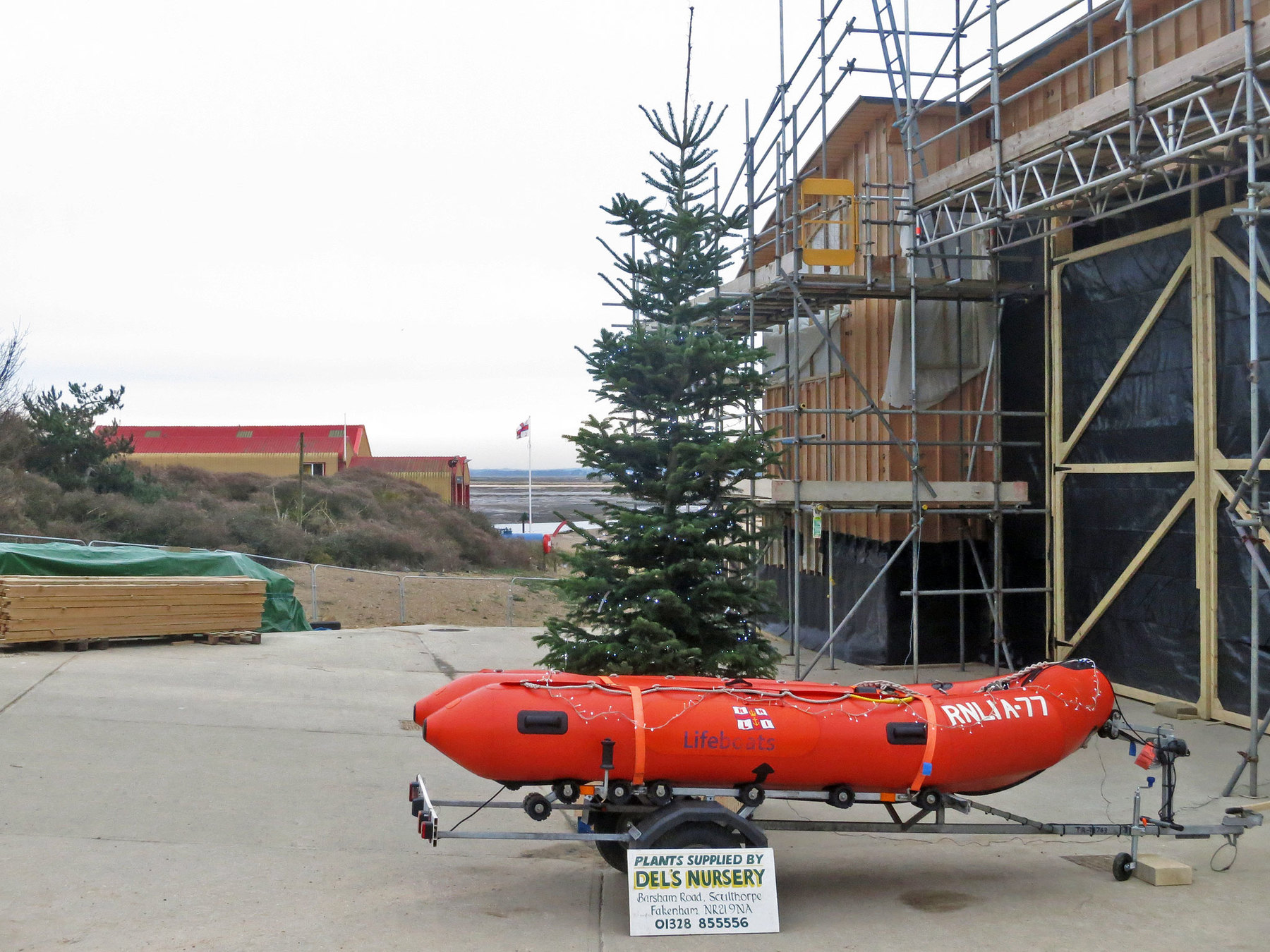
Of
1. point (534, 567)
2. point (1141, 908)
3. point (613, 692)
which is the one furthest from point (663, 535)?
point (534, 567)

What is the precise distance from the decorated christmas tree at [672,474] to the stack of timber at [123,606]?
24.8 ft

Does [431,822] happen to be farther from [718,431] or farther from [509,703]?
[718,431]

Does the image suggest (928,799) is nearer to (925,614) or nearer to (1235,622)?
(1235,622)

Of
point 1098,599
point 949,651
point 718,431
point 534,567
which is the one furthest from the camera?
point 534,567

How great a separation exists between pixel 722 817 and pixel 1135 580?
852 centimetres

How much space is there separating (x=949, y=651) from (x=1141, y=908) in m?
9.12

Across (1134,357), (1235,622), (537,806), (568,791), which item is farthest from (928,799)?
(1134,357)

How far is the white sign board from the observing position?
5969 mm

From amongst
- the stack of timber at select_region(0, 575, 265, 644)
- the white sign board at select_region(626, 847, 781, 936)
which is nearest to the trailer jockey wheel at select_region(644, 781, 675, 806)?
the white sign board at select_region(626, 847, 781, 936)

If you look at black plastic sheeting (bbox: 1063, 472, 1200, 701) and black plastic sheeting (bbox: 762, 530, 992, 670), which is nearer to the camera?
black plastic sheeting (bbox: 1063, 472, 1200, 701)

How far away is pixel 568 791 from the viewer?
646cm

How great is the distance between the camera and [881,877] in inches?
281

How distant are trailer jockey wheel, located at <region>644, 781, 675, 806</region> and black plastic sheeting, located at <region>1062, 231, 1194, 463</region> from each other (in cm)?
837

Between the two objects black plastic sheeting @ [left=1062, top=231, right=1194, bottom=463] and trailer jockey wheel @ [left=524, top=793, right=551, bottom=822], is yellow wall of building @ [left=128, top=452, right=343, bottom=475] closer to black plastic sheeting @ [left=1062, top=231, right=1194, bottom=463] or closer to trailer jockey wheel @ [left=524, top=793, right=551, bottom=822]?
black plastic sheeting @ [left=1062, top=231, right=1194, bottom=463]
